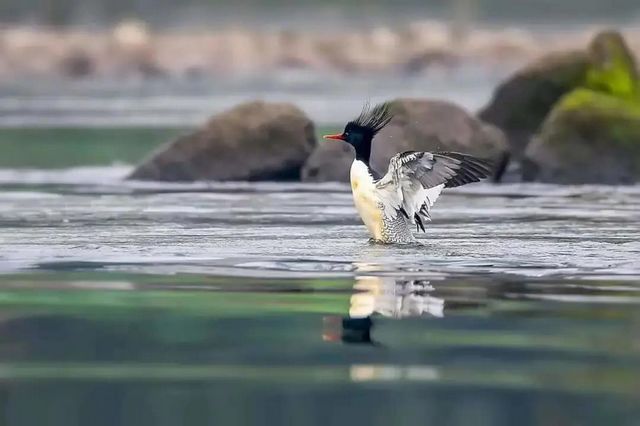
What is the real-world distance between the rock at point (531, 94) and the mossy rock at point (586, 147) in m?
2.59

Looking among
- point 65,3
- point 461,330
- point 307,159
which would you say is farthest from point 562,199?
point 65,3

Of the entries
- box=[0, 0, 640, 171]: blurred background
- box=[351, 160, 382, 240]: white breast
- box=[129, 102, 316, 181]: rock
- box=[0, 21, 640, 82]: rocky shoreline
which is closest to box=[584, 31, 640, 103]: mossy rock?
box=[129, 102, 316, 181]: rock

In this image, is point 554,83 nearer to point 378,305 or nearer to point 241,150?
point 241,150

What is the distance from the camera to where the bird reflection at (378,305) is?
1091 cm

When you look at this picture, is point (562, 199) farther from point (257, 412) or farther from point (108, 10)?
point (108, 10)

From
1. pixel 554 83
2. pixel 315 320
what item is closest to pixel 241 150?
pixel 554 83

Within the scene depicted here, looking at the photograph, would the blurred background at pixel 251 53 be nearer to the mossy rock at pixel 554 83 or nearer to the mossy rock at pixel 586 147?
the mossy rock at pixel 554 83

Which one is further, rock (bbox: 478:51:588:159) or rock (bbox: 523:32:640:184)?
rock (bbox: 478:51:588:159)

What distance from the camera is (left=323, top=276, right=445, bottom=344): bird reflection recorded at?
1091cm

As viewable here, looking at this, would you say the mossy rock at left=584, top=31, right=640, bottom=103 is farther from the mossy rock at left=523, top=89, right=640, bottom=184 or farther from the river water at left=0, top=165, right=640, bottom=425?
the river water at left=0, top=165, right=640, bottom=425

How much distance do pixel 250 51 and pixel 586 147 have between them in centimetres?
2798

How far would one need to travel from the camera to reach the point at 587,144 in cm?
2308

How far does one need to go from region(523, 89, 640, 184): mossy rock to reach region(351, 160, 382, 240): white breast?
7.18 meters

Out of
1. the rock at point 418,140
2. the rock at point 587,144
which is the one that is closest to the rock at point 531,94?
the rock at point 587,144
